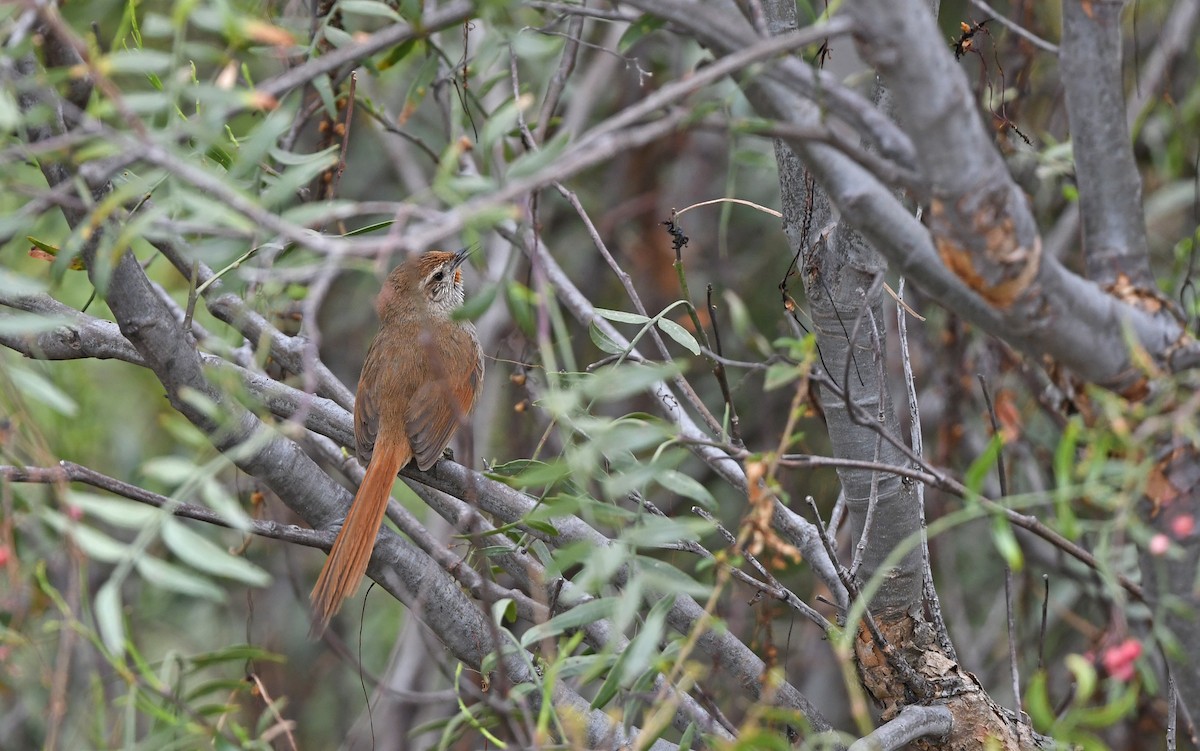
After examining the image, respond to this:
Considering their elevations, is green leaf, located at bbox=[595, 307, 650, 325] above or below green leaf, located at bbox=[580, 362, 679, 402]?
above

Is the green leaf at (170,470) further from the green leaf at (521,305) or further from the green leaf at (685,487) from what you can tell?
the green leaf at (685,487)

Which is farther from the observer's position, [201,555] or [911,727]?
[911,727]

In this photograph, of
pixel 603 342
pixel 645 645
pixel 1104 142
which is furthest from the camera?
pixel 603 342

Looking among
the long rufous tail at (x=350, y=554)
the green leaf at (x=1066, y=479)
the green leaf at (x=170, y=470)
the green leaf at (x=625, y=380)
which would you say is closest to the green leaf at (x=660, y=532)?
the green leaf at (x=625, y=380)

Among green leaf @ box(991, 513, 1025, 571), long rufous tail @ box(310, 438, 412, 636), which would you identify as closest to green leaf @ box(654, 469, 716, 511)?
green leaf @ box(991, 513, 1025, 571)

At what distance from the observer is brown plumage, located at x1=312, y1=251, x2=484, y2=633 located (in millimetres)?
2691

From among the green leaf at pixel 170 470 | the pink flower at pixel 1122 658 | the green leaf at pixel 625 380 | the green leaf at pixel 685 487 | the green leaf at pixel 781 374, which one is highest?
the green leaf at pixel 781 374

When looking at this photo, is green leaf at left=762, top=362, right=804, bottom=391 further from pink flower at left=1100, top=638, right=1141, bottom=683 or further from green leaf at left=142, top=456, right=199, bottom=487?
green leaf at left=142, top=456, right=199, bottom=487

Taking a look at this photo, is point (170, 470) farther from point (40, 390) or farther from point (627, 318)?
point (627, 318)

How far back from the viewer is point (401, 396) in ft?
12.6

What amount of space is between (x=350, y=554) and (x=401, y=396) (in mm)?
1276

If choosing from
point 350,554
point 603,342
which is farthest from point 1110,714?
point 350,554

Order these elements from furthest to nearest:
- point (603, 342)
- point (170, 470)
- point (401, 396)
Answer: point (401, 396)
point (603, 342)
point (170, 470)

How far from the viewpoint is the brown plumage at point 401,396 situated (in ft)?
8.83
